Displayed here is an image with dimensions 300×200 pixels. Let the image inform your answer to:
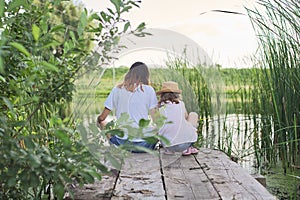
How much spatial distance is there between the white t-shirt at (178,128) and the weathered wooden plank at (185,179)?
4.1 inches

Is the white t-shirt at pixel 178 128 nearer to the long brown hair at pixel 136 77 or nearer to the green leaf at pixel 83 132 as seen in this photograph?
the long brown hair at pixel 136 77

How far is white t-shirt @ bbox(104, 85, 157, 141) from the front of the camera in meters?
2.60

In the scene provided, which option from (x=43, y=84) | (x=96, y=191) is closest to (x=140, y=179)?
(x=96, y=191)

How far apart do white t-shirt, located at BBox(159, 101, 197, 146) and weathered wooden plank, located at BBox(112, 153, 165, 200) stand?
21 cm

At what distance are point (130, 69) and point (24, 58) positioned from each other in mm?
903

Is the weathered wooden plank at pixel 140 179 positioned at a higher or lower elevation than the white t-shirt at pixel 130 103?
lower

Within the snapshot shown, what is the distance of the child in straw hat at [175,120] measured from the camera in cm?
287

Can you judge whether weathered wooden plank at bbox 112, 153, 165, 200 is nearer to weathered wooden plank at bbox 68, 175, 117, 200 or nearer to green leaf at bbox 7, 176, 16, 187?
weathered wooden plank at bbox 68, 175, 117, 200

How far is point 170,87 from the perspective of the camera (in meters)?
2.94

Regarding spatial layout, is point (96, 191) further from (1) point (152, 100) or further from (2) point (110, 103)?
(1) point (152, 100)

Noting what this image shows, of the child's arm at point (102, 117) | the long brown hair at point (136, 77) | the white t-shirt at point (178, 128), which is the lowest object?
the white t-shirt at point (178, 128)

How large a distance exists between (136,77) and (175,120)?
19.3 inches

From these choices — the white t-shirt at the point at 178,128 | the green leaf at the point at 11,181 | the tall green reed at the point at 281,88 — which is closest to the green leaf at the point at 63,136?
the green leaf at the point at 11,181

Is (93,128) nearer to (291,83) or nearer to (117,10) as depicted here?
(117,10)
